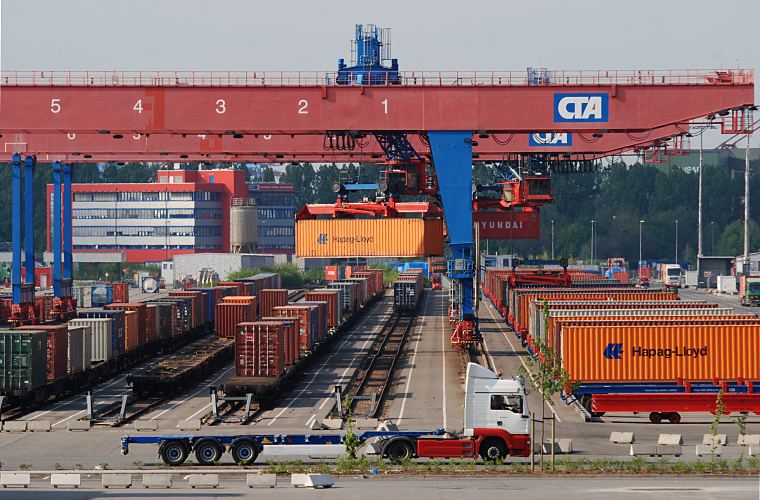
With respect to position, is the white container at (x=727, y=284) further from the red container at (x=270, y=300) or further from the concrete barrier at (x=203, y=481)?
the concrete barrier at (x=203, y=481)

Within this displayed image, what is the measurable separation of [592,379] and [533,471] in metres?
11.1

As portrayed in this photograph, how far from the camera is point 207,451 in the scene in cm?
3512

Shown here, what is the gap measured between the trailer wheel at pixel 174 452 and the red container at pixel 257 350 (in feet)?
48.1

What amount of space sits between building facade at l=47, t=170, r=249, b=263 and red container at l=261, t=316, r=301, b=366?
13822 centimetres

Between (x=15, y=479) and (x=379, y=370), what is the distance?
99.0ft

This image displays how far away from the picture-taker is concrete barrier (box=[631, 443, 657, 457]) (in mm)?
36812

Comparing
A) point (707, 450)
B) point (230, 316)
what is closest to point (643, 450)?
point (707, 450)

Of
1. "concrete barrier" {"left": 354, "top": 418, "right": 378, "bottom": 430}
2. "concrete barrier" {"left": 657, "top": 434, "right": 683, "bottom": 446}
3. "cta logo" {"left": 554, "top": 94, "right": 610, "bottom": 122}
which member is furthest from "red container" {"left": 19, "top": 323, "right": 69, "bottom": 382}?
"concrete barrier" {"left": 657, "top": 434, "right": 683, "bottom": 446}

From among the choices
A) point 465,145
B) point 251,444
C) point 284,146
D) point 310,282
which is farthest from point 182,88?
point 310,282

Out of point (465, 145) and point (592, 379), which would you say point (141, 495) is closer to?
point (592, 379)

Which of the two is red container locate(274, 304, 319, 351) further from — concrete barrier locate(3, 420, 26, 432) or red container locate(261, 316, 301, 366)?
concrete barrier locate(3, 420, 26, 432)

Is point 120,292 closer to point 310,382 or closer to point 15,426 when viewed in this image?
point 310,382

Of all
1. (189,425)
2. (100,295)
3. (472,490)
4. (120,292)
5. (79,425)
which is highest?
(120,292)

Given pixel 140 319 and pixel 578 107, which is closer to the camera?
pixel 578 107
